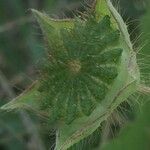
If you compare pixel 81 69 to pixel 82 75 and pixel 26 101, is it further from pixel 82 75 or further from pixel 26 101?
pixel 26 101

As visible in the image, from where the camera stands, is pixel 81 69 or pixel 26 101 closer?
pixel 81 69

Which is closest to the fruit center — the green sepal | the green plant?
the green plant

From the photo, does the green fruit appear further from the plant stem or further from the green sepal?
the plant stem

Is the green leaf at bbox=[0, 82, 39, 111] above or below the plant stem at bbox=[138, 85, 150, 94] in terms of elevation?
above

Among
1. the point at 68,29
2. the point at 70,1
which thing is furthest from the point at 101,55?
the point at 70,1

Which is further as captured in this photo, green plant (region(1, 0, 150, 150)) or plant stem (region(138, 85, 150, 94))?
plant stem (region(138, 85, 150, 94))

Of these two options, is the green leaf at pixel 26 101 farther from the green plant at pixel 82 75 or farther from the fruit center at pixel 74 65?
the fruit center at pixel 74 65

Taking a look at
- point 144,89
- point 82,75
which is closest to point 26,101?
point 82,75

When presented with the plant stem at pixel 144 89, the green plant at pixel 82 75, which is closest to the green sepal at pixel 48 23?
the green plant at pixel 82 75

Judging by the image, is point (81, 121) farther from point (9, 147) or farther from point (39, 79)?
point (9, 147)
